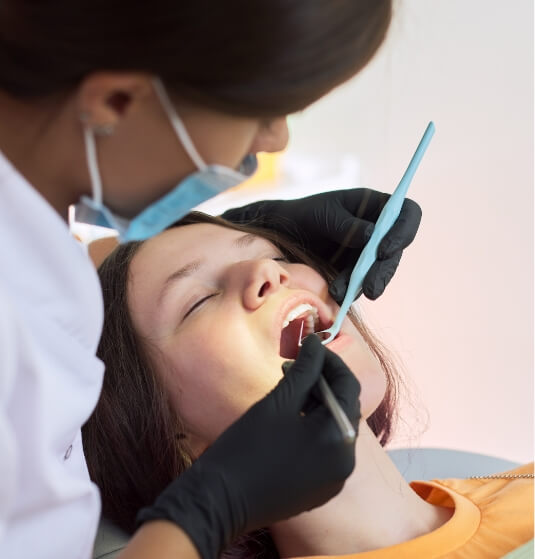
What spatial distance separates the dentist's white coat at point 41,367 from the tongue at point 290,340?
48 centimetres

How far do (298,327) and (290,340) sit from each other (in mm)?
37

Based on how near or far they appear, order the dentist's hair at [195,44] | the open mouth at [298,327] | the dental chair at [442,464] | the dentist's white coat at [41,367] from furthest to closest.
Answer: the dental chair at [442,464]
the open mouth at [298,327]
the dentist's white coat at [41,367]
the dentist's hair at [195,44]

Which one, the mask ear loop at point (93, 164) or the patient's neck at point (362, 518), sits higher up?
the mask ear loop at point (93, 164)

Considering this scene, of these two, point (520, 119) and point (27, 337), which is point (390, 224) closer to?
point (27, 337)

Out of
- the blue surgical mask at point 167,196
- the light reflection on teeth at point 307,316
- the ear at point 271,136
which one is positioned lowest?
the light reflection on teeth at point 307,316

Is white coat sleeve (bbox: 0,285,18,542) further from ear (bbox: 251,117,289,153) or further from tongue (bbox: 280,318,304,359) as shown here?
tongue (bbox: 280,318,304,359)

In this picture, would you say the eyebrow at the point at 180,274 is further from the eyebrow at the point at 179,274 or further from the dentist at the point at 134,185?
the dentist at the point at 134,185

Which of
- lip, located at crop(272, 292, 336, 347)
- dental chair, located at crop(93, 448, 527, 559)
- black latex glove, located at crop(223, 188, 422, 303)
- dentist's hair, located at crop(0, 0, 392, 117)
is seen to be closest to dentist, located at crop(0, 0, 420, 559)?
dentist's hair, located at crop(0, 0, 392, 117)

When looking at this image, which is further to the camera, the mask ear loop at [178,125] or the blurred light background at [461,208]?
the blurred light background at [461,208]

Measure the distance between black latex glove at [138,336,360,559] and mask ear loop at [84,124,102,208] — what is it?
1.11ft

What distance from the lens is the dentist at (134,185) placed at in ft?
2.57

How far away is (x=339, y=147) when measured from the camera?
105 inches

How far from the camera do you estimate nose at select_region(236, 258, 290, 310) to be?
126 cm

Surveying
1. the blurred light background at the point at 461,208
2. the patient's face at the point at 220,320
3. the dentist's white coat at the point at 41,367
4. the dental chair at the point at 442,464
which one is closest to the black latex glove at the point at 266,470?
the dentist's white coat at the point at 41,367
